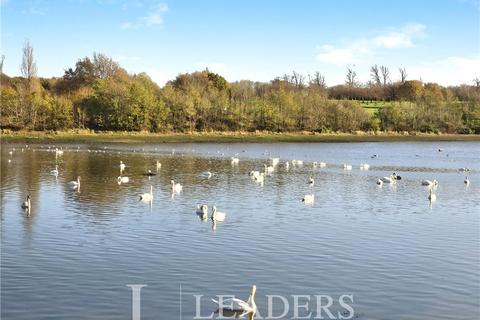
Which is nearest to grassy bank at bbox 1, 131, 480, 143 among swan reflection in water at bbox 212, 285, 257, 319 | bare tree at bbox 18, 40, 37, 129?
bare tree at bbox 18, 40, 37, 129

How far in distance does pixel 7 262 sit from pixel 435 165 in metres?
48.6

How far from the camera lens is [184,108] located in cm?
Answer: 10181

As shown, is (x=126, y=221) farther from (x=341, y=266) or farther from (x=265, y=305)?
(x=265, y=305)

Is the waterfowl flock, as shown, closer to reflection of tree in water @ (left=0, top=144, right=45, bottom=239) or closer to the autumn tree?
reflection of tree in water @ (left=0, top=144, right=45, bottom=239)

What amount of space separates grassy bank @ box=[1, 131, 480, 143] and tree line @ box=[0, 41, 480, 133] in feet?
15.8

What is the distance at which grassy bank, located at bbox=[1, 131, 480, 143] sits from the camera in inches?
3228

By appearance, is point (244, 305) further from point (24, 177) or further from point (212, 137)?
point (212, 137)

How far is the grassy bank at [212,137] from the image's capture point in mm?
82000

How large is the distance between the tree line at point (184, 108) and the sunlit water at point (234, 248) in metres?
55.8

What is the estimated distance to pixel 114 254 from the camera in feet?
61.3

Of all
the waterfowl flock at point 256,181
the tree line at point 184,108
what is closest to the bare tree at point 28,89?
the tree line at point 184,108

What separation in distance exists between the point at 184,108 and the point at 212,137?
1092 cm

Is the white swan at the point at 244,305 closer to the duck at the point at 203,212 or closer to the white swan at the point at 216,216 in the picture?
the white swan at the point at 216,216

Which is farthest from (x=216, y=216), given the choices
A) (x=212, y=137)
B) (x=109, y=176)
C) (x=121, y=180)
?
(x=212, y=137)
